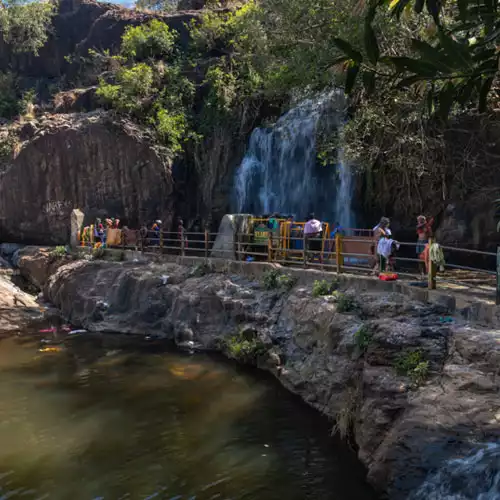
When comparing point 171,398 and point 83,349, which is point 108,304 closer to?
point 83,349

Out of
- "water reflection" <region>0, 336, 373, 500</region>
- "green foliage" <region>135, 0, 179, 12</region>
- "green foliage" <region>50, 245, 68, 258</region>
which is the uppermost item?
"green foliage" <region>135, 0, 179, 12</region>

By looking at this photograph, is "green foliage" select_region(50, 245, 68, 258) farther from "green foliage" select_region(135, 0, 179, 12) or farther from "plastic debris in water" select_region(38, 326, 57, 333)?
"green foliage" select_region(135, 0, 179, 12)

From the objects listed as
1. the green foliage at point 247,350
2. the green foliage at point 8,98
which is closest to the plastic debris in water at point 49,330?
the green foliage at point 247,350

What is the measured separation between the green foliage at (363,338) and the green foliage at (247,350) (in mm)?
3657

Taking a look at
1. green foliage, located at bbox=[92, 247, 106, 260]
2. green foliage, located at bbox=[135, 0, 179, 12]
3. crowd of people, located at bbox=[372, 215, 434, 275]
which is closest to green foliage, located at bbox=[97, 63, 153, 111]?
green foliage, located at bbox=[92, 247, 106, 260]

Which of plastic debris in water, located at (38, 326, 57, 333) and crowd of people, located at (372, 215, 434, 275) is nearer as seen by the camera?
crowd of people, located at (372, 215, 434, 275)

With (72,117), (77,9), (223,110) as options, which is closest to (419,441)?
(223,110)

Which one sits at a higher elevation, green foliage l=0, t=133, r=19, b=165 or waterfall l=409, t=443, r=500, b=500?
green foliage l=0, t=133, r=19, b=165

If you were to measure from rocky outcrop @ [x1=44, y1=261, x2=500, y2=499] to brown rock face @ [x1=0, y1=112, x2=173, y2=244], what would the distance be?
29.2 ft

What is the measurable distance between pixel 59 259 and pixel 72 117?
29.8 feet

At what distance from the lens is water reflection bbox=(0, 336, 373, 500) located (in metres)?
6.80

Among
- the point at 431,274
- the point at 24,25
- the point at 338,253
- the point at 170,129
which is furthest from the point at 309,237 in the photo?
the point at 24,25

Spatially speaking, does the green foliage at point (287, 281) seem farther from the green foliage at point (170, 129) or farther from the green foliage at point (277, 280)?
the green foliage at point (170, 129)

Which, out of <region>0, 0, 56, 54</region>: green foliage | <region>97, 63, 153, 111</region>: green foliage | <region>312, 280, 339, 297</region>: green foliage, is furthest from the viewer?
<region>0, 0, 56, 54</region>: green foliage
